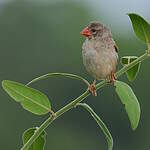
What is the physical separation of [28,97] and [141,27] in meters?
0.48

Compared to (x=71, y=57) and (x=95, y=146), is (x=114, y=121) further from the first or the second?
(x=71, y=57)

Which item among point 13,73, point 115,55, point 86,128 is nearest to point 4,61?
point 13,73

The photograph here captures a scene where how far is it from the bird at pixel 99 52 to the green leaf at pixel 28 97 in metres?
0.75

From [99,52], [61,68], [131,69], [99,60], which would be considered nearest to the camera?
[131,69]

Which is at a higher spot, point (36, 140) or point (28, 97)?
point (28, 97)

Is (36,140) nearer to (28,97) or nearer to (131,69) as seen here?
(28,97)

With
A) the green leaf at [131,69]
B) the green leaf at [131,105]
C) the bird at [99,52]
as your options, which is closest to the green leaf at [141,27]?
the green leaf at [131,69]

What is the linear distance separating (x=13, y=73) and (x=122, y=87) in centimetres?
3284

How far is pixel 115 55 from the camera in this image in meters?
4.63

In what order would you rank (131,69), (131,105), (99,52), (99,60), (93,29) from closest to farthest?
(131,105)
(131,69)
(99,60)
(99,52)
(93,29)

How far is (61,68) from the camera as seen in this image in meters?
35.5

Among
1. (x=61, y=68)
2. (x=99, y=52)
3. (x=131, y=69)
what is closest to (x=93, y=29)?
(x=99, y=52)

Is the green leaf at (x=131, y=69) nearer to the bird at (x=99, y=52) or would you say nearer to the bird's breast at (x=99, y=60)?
the bird at (x=99, y=52)

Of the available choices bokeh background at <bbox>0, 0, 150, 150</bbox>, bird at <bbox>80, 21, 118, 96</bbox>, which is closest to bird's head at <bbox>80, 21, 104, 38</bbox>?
bird at <bbox>80, 21, 118, 96</bbox>
